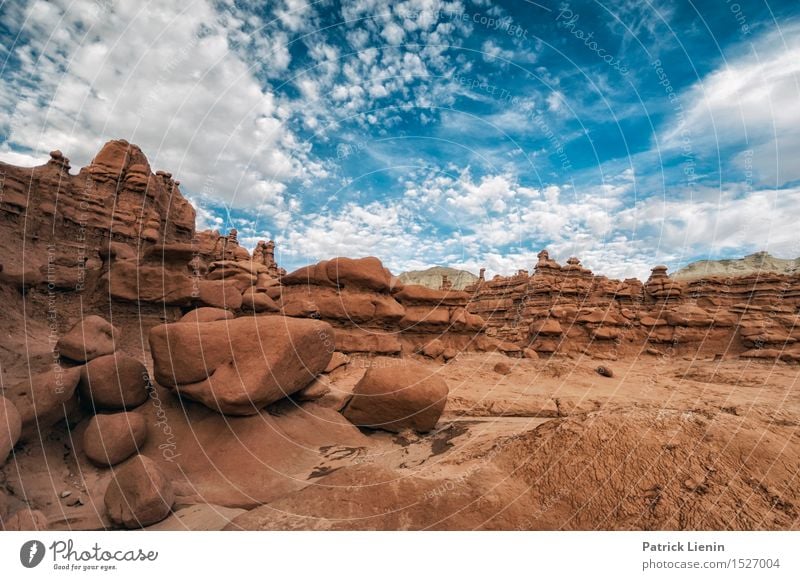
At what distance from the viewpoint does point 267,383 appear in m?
6.43

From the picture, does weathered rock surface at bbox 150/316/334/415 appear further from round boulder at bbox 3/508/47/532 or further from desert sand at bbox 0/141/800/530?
round boulder at bbox 3/508/47/532

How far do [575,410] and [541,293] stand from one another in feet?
90.1

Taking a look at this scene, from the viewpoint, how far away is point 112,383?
20.0 ft

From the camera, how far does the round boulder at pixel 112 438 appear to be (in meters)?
5.28

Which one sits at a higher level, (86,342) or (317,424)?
(86,342)

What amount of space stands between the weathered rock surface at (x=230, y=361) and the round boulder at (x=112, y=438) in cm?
101

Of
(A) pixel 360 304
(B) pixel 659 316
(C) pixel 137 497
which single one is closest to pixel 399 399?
(C) pixel 137 497

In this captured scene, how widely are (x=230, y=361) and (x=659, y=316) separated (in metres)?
27.0

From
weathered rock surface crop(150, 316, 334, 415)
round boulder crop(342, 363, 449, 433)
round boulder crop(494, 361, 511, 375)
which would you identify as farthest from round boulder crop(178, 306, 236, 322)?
round boulder crop(494, 361, 511, 375)

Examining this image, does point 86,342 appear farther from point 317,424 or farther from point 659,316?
point 659,316

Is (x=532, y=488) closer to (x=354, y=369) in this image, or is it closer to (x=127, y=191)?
(x=354, y=369)

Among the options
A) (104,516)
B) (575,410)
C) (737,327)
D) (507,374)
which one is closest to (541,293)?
(737,327)

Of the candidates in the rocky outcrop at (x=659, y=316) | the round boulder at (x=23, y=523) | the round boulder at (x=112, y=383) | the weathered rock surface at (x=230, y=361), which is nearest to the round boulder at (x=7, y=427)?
the round boulder at (x=23, y=523)

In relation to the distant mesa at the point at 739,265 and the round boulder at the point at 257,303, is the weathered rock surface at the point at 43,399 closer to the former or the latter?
the round boulder at the point at 257,303
